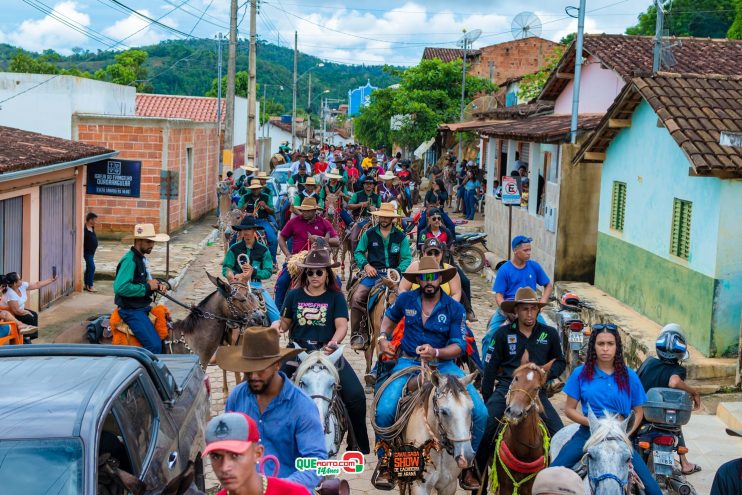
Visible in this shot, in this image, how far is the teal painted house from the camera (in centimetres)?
1249

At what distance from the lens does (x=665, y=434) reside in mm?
8133

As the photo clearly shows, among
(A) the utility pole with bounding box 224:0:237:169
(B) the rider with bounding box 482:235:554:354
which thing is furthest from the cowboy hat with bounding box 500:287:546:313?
(A) the utility pole with bounding box 224:0:237:169

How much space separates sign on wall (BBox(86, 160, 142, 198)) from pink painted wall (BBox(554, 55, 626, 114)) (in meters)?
12.1

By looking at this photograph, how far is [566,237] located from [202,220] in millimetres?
17083

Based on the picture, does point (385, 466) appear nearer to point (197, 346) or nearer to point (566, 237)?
point (197, 346)

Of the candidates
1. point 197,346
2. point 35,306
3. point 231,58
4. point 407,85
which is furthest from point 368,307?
point 407,85

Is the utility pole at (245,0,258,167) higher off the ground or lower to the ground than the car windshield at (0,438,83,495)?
higher

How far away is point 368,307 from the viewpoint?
12.6 metres

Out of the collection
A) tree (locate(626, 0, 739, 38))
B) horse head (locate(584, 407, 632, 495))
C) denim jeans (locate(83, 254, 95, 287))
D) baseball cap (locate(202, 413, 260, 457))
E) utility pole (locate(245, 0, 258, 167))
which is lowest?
denim jeans (locate(83, 254, 95, 287))

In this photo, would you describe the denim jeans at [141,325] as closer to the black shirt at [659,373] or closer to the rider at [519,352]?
the rider at [519,352]

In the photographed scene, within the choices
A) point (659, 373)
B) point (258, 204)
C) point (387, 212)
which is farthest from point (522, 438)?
point (258, 204)

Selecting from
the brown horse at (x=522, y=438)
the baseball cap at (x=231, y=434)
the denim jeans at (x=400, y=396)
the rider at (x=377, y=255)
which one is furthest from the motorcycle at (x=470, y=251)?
the baseball cap at (x=231, y=434)

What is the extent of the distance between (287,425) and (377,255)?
7627mm

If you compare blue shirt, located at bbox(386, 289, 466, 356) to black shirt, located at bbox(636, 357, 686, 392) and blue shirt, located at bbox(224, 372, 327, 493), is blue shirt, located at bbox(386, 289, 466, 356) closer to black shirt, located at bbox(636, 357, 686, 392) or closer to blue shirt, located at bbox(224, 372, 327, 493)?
black shirt, located at bbox(636, 357, 686, 392)
